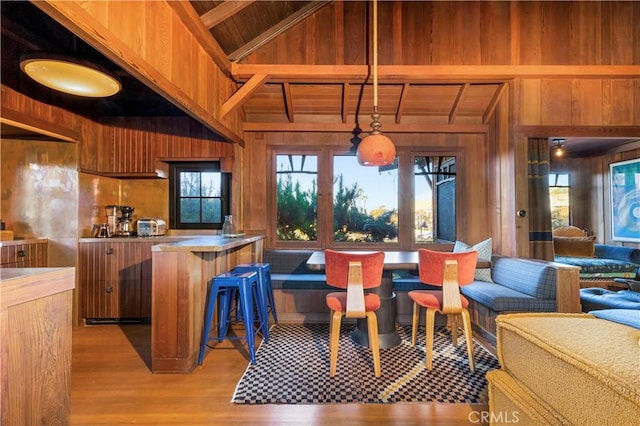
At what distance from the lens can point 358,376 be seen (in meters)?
2.13

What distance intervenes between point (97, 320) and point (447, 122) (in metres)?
4.92

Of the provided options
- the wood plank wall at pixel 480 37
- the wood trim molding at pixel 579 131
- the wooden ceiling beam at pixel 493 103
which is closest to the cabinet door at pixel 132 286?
the wood plank wall at pixel 480 37

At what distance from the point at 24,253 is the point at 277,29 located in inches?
137

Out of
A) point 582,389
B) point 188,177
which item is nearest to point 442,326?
point 582,389

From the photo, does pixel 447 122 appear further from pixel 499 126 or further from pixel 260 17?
pixel 260 17

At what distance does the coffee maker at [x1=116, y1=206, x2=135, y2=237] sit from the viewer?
362 centimetres

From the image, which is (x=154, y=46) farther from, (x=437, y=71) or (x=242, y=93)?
(x=437, y=71)

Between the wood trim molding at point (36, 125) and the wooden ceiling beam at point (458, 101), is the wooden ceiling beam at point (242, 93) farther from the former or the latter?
the wooden ceiling beam at point (458, 101)

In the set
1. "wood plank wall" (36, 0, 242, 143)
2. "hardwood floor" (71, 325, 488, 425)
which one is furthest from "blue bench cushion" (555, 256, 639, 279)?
Result: "wood plank wall" (36, 0, 242, 143)

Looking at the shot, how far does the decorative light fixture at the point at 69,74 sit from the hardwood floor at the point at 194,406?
86.4 inches

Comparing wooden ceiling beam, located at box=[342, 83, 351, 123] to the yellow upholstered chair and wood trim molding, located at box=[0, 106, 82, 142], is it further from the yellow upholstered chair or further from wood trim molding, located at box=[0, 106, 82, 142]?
the yellow upholstered chair

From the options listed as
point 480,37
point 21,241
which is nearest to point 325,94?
point 480,37

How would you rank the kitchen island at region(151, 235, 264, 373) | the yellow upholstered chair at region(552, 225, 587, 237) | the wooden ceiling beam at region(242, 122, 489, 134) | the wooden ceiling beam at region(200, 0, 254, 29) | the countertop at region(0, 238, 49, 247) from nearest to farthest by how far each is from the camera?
the kitchen island at region(151, 235, 264, 373)
the wooden ceiling beam at region(200, 0, 254, 29)
the countertop at region(0, 238, 49, 247)
the wooden ceiling beam at region(242, 122, 489, 134)
the yellow upholstered chair at region(552, 225, 587, 237)

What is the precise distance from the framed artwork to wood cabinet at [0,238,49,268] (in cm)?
829
